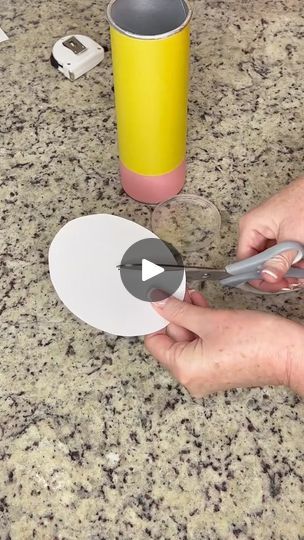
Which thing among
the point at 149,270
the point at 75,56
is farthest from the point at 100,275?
the point at 75,56

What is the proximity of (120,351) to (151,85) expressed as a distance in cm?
29

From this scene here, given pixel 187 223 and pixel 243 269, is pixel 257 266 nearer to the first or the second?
pixel 243 269

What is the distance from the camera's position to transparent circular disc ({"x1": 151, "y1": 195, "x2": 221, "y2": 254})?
2.45ft

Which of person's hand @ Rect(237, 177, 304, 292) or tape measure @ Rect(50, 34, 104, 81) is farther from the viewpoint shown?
tape measure @ Rect(50, 34, 104, 81)

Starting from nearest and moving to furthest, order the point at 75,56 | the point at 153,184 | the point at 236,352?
the point at 236,352
the point at 153,184
the point at 75,56

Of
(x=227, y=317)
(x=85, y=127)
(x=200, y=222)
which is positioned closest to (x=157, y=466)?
(x=227, y=317)

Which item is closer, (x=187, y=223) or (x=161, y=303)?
(x=161, y=303)

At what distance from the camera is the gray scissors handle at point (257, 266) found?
65 centimetres

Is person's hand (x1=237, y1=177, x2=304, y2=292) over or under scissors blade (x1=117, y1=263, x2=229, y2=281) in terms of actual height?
over

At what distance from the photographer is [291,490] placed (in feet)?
1.95

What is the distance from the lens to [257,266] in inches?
25.8

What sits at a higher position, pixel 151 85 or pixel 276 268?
pixel 151 85

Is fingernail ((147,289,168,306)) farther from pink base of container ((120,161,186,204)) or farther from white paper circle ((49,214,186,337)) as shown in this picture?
pink base of container ((120,161,186,204))
